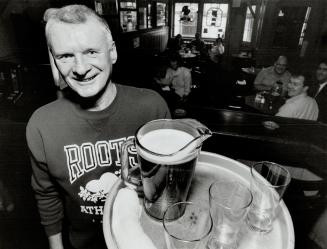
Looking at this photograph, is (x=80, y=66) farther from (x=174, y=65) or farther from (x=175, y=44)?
(x=175, y=44)

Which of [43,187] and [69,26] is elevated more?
[69,26]

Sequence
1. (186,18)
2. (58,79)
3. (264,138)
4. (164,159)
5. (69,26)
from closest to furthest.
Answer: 1. (164,159)
2. (69,26)
3. (58,79)
4. (264,138)
5. (186,18)

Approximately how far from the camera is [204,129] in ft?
2.77

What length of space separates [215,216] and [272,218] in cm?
22

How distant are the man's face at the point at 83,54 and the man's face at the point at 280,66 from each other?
214 inches

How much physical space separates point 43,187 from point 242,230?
1084 mm

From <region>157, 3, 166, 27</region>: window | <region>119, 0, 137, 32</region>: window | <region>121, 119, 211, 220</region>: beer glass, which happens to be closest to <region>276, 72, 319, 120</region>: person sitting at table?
<region>121, 119, 211, 220</region>: beer glass

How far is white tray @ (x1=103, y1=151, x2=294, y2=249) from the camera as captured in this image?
0.76 m

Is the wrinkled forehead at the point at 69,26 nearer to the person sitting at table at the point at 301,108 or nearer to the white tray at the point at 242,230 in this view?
the white tray at the point at 242,230

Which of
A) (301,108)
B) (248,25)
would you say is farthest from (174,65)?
(248,25)

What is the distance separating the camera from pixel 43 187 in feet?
4.42

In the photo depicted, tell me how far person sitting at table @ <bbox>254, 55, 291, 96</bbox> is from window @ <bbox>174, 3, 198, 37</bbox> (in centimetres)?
785

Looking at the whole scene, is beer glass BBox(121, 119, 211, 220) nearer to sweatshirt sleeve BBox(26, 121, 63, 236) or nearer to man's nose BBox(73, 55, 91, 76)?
man's nose BBox(73, 55, 91, 76)

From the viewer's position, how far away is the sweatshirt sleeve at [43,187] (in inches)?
49.5
